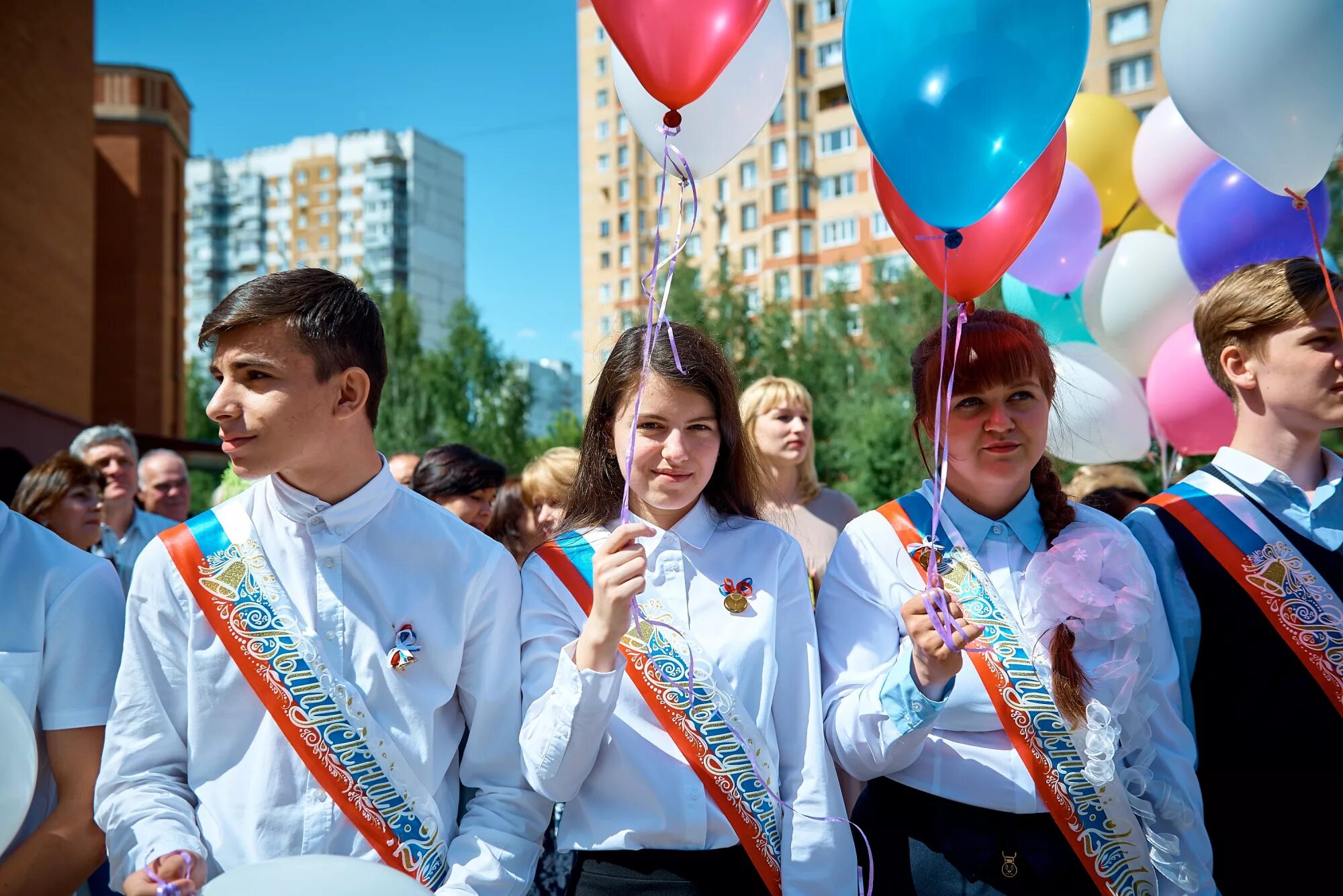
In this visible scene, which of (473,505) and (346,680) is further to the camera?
(473,505)

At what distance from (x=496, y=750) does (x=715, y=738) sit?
47 centimetres

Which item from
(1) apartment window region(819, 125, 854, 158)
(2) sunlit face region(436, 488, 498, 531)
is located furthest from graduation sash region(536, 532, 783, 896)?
(1) apartment window region(819, 125, 854, 158)

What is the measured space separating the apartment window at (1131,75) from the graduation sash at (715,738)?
36.8 metres

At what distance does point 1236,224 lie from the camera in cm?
390

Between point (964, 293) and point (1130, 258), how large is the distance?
10.1 ft


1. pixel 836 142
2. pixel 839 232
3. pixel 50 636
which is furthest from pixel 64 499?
pixel 836 142

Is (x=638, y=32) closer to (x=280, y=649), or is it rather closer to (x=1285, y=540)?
(x=280, y=649)

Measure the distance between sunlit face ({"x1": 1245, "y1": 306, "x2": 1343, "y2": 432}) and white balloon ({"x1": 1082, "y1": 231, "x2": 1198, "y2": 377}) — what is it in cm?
229

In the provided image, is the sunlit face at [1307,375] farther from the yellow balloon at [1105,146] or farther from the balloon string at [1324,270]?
the yellow balloon at [1105,146]

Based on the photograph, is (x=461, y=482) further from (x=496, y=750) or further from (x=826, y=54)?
(x=826, y=54)

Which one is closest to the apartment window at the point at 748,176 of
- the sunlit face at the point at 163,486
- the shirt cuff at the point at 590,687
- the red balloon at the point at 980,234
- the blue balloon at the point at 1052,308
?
the blue balloon at the point at 1052,308

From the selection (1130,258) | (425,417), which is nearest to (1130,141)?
(1130,258)

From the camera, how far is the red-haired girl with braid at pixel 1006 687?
83.4 inches

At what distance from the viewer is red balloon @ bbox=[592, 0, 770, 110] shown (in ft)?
7.68
